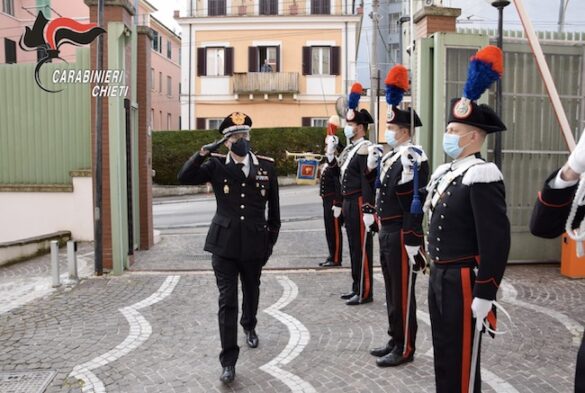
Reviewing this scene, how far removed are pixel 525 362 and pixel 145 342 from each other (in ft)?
11.9

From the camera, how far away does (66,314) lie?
6766 millimetres

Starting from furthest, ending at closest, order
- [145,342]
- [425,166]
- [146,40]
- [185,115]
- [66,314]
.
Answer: [185,115], [146,40], [66,314], [145,342], [425,166]

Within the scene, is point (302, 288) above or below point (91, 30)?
below

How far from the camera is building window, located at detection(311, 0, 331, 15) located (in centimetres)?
3256

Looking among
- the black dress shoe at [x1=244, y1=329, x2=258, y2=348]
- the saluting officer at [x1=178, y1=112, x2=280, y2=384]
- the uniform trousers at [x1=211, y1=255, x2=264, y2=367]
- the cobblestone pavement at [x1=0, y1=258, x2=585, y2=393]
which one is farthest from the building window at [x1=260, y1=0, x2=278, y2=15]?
the uniform trousers at [x1=211, y1=255, x2=264, y2=367]

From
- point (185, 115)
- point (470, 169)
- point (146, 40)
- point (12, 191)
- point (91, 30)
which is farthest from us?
point (185, 115)

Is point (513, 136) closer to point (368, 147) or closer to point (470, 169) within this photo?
point (368, 147)

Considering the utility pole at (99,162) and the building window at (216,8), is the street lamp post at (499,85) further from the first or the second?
the building window at (216,8)


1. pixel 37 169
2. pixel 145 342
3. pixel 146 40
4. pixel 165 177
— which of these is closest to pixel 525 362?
pixel 145 342

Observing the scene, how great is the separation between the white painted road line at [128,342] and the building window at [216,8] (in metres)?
28.2

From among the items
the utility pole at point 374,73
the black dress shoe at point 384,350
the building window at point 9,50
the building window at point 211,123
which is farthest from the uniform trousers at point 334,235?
the building window at point 9,50

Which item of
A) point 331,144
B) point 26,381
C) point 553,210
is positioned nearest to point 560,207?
point 553,210

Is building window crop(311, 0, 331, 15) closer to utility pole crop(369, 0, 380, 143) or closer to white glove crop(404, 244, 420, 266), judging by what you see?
utility pole crop(369, 0, 380, 143)

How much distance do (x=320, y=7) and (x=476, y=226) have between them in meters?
31.1
